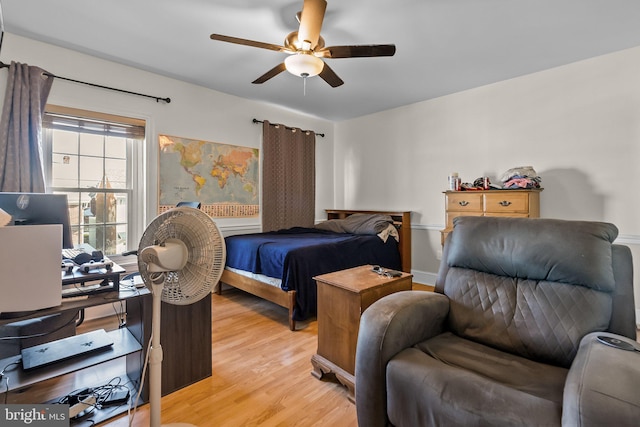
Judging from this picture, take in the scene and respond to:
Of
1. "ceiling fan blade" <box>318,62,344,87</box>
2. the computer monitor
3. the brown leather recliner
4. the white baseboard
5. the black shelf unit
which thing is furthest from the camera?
the white baseboard

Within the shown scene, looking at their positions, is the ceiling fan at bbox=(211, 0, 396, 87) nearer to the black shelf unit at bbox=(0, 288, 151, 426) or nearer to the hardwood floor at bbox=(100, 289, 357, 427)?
the black shelf unit at bbox=(0, 288, 151, 426)

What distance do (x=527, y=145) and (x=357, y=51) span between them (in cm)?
230

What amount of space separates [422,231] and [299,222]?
1748 millimetres

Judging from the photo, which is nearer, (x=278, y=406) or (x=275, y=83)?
(x=278, y=406)

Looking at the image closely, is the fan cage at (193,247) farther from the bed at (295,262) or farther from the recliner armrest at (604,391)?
the bed at (295,262)

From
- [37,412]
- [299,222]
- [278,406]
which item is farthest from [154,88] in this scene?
[278,406]

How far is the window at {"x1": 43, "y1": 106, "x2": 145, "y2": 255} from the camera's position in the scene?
267cm

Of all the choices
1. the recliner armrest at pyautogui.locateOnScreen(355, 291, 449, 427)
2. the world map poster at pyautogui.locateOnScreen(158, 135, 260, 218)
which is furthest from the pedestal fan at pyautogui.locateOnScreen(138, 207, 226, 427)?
the world map poster at pyautogui.locateOnScreen(158, 135, 260, 218)

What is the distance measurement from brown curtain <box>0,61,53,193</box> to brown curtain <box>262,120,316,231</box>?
221 centimetres

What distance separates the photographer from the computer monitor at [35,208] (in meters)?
1.40

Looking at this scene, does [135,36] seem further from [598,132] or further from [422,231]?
[598,132]

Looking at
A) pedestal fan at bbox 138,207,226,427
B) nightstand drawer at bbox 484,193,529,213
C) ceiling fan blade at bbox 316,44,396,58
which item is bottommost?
pedestal fan at bbox 138,207,226,427

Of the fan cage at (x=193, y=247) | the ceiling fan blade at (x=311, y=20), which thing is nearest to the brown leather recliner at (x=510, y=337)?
the fan cage at (x=193, y=247)

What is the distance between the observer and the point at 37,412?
45.2 inches
